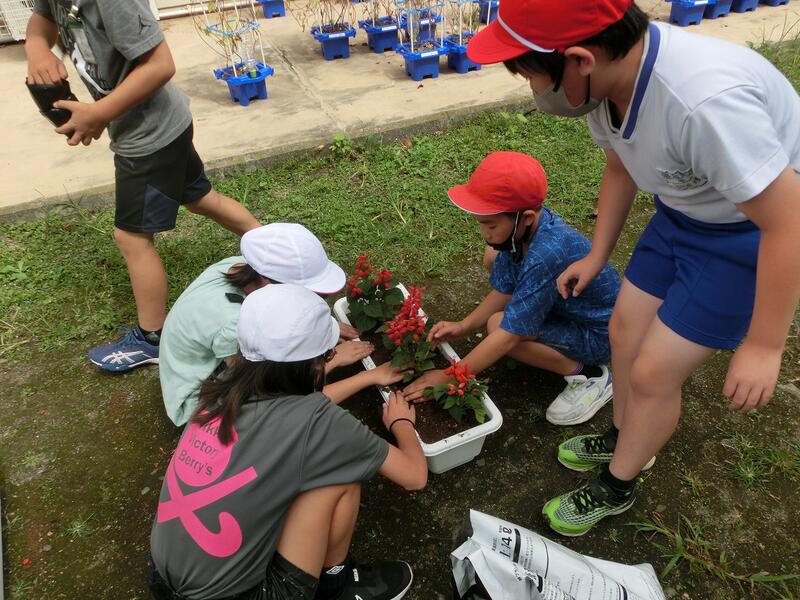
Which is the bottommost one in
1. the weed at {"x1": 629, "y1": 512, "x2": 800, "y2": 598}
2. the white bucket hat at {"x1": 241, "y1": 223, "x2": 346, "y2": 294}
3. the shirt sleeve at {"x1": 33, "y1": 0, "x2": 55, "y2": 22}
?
the weed at {"x1": 629, "y1": 512, "x2": 800, "y2": 598}

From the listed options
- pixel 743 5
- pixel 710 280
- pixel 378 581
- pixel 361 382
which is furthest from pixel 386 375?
pixel 743 5

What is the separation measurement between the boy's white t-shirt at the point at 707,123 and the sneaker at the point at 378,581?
1334 mm

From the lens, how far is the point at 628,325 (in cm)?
174

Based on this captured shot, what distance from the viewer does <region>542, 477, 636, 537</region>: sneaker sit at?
6.01ft

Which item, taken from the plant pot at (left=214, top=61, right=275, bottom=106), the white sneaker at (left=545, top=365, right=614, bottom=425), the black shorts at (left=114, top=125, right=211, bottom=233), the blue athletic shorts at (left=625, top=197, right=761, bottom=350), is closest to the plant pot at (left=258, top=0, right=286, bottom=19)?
the plant pot at (left=214, top=61, right=275, bottom=106)

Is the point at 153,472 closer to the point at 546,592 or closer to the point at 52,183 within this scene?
the point at 546,592

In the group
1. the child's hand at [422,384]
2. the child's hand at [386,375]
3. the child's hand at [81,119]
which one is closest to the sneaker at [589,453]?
the child's hand at [422,384]

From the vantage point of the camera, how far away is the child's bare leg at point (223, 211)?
8.59 ft

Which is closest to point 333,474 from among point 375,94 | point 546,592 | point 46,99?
point 546,592

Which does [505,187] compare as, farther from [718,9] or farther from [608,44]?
[718,9]

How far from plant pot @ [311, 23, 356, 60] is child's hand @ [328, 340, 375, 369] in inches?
138

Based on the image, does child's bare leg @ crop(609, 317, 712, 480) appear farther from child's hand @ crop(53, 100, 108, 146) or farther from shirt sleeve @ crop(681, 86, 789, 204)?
child's hand @ crop(53, 100, 108, 146)

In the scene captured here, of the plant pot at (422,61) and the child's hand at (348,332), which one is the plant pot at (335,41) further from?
the child's hand at (348,332)

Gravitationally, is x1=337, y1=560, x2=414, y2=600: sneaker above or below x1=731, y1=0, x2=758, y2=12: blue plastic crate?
below
